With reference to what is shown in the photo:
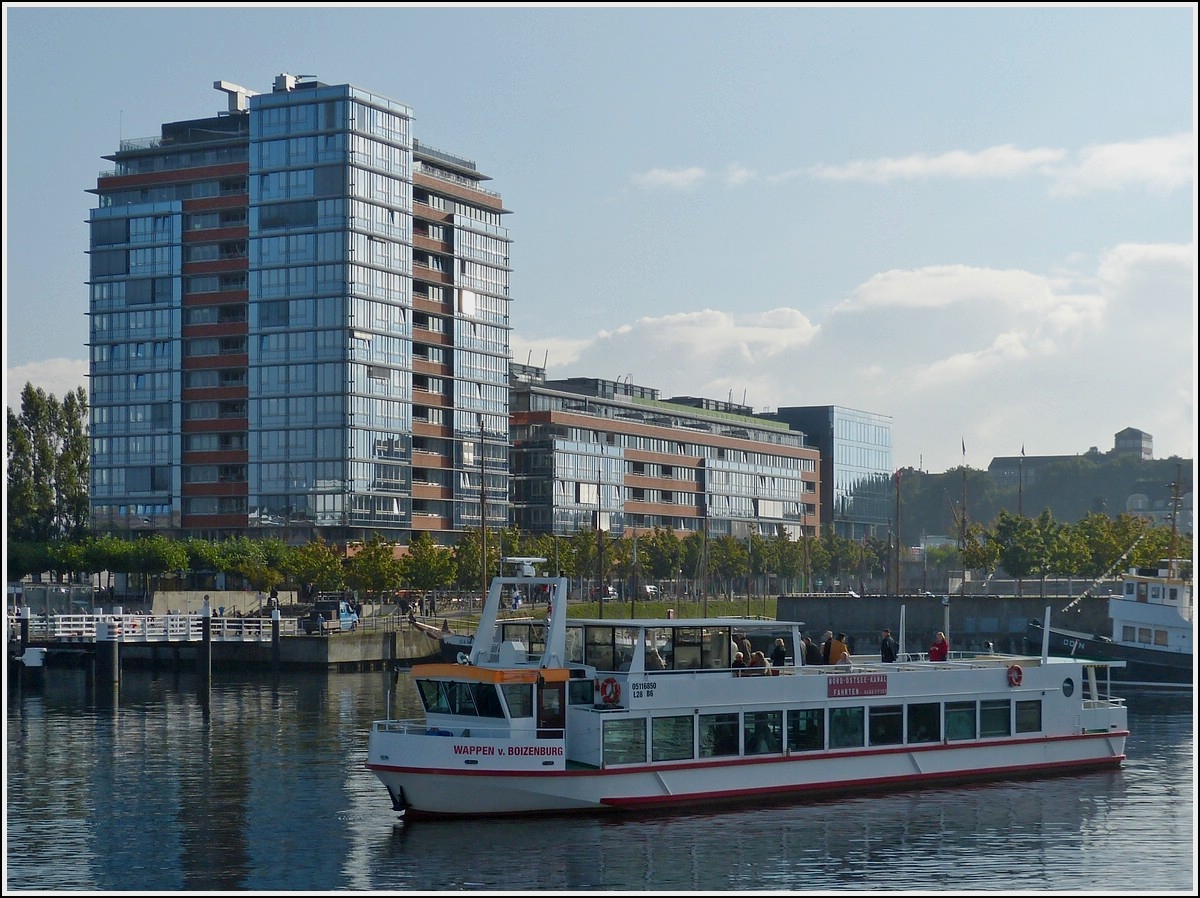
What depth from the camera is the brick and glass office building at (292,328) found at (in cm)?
14388

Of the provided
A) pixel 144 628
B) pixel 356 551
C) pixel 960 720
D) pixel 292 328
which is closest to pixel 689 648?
pixel 960 720

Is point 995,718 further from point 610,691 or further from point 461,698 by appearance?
point 461,698

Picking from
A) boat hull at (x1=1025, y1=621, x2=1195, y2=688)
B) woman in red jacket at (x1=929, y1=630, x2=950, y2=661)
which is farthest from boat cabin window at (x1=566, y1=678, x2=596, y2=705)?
boat hull at (x1=1025, y1=621, x2=1195, y2=688)

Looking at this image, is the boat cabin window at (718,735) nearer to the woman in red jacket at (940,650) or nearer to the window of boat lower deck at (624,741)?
the window of boat lower deck at (624,741)

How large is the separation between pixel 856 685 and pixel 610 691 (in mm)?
7467

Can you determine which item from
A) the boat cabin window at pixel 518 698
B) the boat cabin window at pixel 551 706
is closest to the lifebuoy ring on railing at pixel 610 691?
the boat cabin window at pixel 551 706

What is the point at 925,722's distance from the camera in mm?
44531

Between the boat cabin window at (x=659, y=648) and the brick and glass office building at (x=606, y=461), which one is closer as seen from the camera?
the boat cabin window at (x=659, y=648)

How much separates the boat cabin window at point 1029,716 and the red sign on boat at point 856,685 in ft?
17.9

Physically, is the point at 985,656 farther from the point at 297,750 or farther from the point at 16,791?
the point at 16,791

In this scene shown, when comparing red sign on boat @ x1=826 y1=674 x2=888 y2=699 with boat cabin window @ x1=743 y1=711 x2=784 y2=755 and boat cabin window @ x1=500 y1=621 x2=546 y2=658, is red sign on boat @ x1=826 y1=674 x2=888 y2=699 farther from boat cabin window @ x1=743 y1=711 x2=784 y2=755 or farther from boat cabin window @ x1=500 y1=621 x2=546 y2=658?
boat cabin window @ x1=500 y1=621 x2=546 y2=658

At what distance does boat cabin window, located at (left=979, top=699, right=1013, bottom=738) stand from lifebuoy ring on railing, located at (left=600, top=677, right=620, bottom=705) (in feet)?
39.8

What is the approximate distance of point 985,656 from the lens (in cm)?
4862

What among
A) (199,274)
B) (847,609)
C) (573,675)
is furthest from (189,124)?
(573,675)
